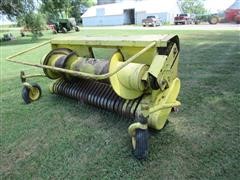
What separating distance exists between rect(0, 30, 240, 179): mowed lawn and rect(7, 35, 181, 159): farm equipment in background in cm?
17

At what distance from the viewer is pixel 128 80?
Answer: 288 cm

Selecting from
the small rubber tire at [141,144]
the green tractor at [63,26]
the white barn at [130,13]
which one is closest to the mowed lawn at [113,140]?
the small rubber tire at [141,144]

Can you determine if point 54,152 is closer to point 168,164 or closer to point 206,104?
point 168,164

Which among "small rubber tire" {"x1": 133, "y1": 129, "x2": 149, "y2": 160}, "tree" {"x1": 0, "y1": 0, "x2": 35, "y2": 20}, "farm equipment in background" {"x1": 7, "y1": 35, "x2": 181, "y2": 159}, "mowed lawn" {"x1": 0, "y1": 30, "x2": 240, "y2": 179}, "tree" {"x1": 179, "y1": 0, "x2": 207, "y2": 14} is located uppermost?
"tree" {"x1": 0, "y1": 0, "x2": 35, "y2": 20}

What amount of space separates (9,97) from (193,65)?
346cm

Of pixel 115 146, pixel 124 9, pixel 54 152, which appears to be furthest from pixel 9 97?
pixel 124 9

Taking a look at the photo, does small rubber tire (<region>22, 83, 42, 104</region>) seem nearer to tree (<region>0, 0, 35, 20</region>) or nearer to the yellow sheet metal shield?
the yellow sheet metal shield

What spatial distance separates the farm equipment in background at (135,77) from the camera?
260 centimetres

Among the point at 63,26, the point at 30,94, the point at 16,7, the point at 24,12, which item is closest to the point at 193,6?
the point at 63,26

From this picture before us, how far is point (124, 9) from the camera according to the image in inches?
1597

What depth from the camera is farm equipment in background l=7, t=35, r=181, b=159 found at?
2.60 meters

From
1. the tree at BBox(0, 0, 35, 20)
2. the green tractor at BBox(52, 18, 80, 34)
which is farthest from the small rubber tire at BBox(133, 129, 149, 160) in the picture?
the green tractor at BBox(52, 18, 80, 34)

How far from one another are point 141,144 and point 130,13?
40.3m

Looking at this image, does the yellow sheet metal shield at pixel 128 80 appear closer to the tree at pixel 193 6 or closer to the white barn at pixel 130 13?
the white barn at pixel 130 13
